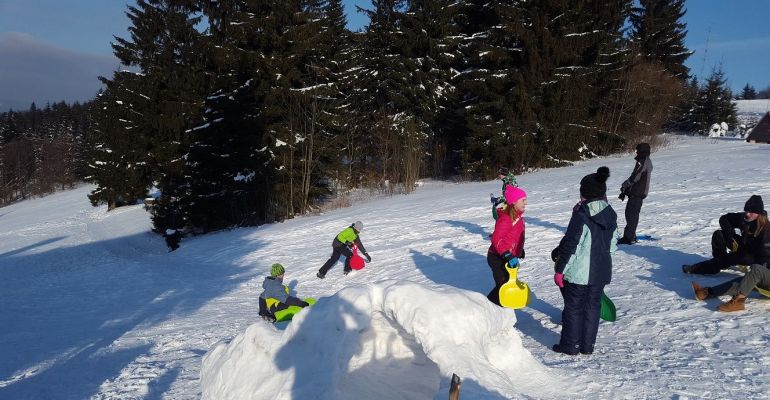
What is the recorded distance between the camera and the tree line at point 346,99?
22.3m

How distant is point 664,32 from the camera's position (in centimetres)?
3881

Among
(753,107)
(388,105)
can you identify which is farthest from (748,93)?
(388,105)

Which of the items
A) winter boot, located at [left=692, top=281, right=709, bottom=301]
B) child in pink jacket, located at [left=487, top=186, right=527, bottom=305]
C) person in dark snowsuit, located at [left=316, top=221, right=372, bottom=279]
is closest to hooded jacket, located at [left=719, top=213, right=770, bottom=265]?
winter boot, located at [left=692, top=281, right=709, bottom=301]

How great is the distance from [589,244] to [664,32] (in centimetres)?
4178

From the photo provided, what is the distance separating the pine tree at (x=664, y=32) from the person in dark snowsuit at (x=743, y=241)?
36383 millimetres

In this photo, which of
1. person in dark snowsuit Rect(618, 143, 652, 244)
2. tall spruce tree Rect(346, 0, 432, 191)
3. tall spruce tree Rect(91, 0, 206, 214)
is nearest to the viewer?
person in dark snowsuit Rect(618, 143, 652, 244)

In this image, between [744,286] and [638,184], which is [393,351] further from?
[638,184]

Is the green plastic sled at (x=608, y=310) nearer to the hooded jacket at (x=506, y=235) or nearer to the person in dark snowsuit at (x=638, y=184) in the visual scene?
the hooded jacket at (x=506, y=235)

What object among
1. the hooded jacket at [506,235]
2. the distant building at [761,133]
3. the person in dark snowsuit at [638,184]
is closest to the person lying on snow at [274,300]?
the hooded jacket at [506,235]

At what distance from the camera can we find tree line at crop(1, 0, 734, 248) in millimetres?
22297

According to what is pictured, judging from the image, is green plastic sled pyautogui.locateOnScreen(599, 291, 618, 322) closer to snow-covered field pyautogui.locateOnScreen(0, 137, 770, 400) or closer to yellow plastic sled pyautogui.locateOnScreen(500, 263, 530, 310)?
snow-covered field pyautogui.locateOnScreen(0, 137, 770, 400)

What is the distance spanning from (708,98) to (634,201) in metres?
39.5

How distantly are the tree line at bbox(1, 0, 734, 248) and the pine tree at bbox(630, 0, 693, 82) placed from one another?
11.1 ft

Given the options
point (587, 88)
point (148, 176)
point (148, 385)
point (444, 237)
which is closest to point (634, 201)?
point (444, 237)
